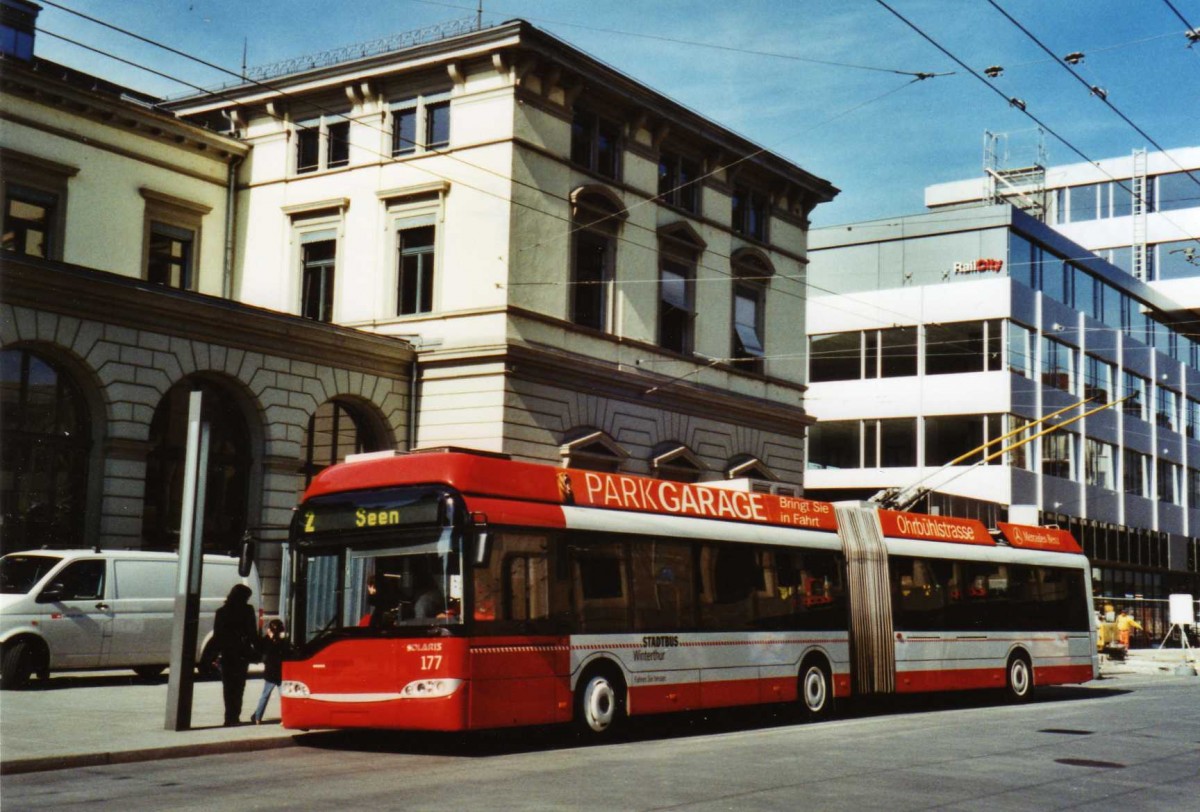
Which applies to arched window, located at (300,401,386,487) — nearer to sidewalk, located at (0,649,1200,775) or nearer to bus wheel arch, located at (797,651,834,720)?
sidewalk, located at (0,649,1200,775)

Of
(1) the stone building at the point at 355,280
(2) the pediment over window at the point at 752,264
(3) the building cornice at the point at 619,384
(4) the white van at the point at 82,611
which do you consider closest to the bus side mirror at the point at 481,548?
(4) the white van at the point at 82,611

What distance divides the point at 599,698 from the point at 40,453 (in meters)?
12.0

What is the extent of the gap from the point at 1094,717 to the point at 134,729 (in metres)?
13.8

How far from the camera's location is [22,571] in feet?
64.5

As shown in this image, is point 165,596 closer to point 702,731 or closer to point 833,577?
point 702,731

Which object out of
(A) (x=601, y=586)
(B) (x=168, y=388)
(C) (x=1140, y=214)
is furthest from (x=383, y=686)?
(C) (x=1140, y=214)

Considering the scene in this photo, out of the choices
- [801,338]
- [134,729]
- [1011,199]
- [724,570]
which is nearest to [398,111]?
[801,338]

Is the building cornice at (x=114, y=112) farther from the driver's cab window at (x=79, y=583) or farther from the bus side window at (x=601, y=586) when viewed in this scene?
the bus side window at (x=601, y=586)

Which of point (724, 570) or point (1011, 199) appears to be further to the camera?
point (1011, 199)

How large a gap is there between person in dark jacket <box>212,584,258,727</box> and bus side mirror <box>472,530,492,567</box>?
3.52 meters

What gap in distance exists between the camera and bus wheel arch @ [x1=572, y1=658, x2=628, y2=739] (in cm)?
1584

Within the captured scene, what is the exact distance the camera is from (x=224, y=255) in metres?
32.0

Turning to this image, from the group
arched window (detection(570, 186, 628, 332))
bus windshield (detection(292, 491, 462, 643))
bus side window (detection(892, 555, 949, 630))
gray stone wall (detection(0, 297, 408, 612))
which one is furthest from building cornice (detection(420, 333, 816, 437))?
bus windshield (detection(292, 491, 462, 643))

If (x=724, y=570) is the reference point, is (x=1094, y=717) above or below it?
below
